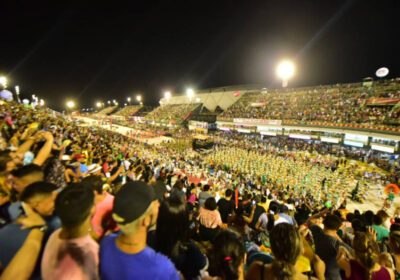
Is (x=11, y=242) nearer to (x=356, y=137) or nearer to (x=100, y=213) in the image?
(x=100, y=213)

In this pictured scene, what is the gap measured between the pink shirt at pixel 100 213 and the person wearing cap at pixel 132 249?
0.93 metres

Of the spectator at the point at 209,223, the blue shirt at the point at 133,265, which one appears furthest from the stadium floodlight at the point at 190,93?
the blue shirt at the point at 133,265

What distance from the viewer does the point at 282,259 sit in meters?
1.74

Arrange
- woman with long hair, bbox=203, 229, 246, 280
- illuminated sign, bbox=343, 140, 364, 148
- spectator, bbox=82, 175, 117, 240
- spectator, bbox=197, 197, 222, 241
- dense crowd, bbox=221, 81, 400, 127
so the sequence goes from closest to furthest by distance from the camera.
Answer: woman with long hair, bbox=203, 229, 246, 280 < spectator, bbox=82, 175, 117, 240 < spectator, bbox=197, 197, 222, 241 < illuminated sign, bbox=343, 140, 364, 148 < dense crowd, bbox=221, 81, 400, 127

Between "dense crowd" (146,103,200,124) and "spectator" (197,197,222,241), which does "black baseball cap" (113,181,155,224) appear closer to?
"spectator" (197,197,222,241)

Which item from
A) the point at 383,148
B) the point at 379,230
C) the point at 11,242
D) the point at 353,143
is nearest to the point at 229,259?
the point at 11,242

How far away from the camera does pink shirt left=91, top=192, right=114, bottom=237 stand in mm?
2122

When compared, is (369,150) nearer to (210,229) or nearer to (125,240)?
(210,229)

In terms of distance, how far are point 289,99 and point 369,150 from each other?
60.6 feet

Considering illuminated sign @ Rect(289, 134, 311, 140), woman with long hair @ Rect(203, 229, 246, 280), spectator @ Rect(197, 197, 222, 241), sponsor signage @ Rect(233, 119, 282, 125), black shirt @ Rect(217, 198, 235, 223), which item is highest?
sponsor signage @ Rect(233, 119, 282, 125)

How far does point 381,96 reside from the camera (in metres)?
26.7

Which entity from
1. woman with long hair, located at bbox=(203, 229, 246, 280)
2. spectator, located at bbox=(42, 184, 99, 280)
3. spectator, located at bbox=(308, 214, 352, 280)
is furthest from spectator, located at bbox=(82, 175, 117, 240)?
spectator, located at bbox=(308, 214, 352, 280)

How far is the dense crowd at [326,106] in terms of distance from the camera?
25.1 metres

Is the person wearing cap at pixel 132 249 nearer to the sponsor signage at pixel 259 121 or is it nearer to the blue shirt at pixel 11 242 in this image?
the blue shirt at pixel 11 242
